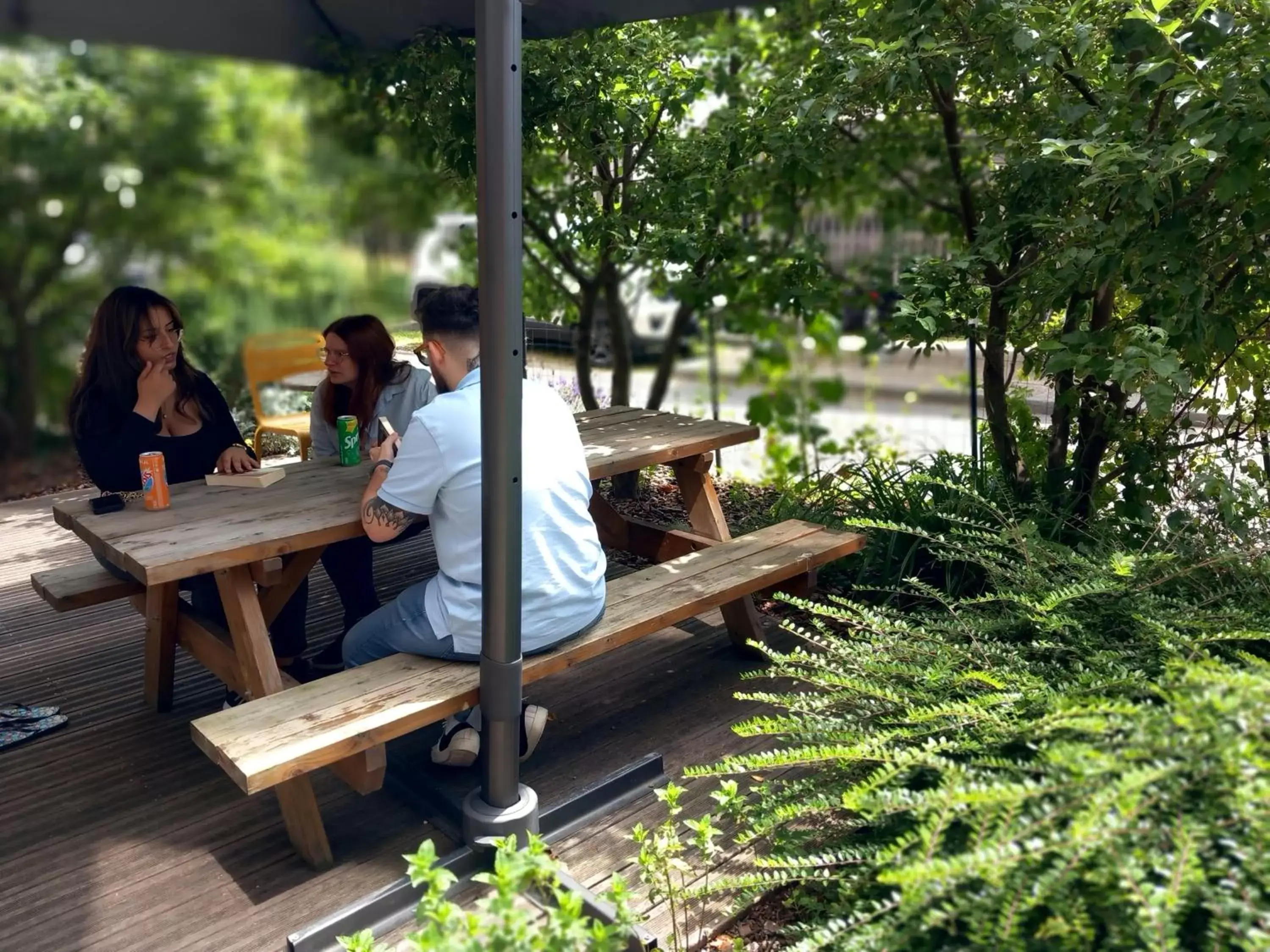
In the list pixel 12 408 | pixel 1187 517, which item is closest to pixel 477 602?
pixel 1187 517

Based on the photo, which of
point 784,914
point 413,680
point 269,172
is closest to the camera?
point 269,172

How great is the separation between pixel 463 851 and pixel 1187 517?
233cm

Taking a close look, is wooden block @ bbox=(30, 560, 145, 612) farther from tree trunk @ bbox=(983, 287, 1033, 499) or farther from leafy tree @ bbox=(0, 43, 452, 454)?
tree trunk @ bbox=(983, 287, 1033, 499)

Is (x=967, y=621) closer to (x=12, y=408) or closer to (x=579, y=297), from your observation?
(x=579, y=297)

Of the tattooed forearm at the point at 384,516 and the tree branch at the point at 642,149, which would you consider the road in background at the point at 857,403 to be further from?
the tattooed forearm at the point at 384,516

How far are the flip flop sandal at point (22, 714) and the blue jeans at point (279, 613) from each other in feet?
1.58

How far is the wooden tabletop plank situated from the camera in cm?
243

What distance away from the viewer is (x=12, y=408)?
301 inches

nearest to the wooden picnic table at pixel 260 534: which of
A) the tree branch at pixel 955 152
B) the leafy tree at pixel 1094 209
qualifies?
the leafy tree at pixel 1094 209

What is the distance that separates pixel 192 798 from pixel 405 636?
2.46 ft

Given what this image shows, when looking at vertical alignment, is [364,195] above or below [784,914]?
above

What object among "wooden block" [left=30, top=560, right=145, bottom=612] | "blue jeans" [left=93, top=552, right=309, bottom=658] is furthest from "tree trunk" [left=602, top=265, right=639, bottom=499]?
"wooden block" [left=30, top=560, right=145, bottom=612]

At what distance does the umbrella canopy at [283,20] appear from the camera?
11.7ft

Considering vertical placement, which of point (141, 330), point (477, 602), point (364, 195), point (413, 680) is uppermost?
point (364, 195)
